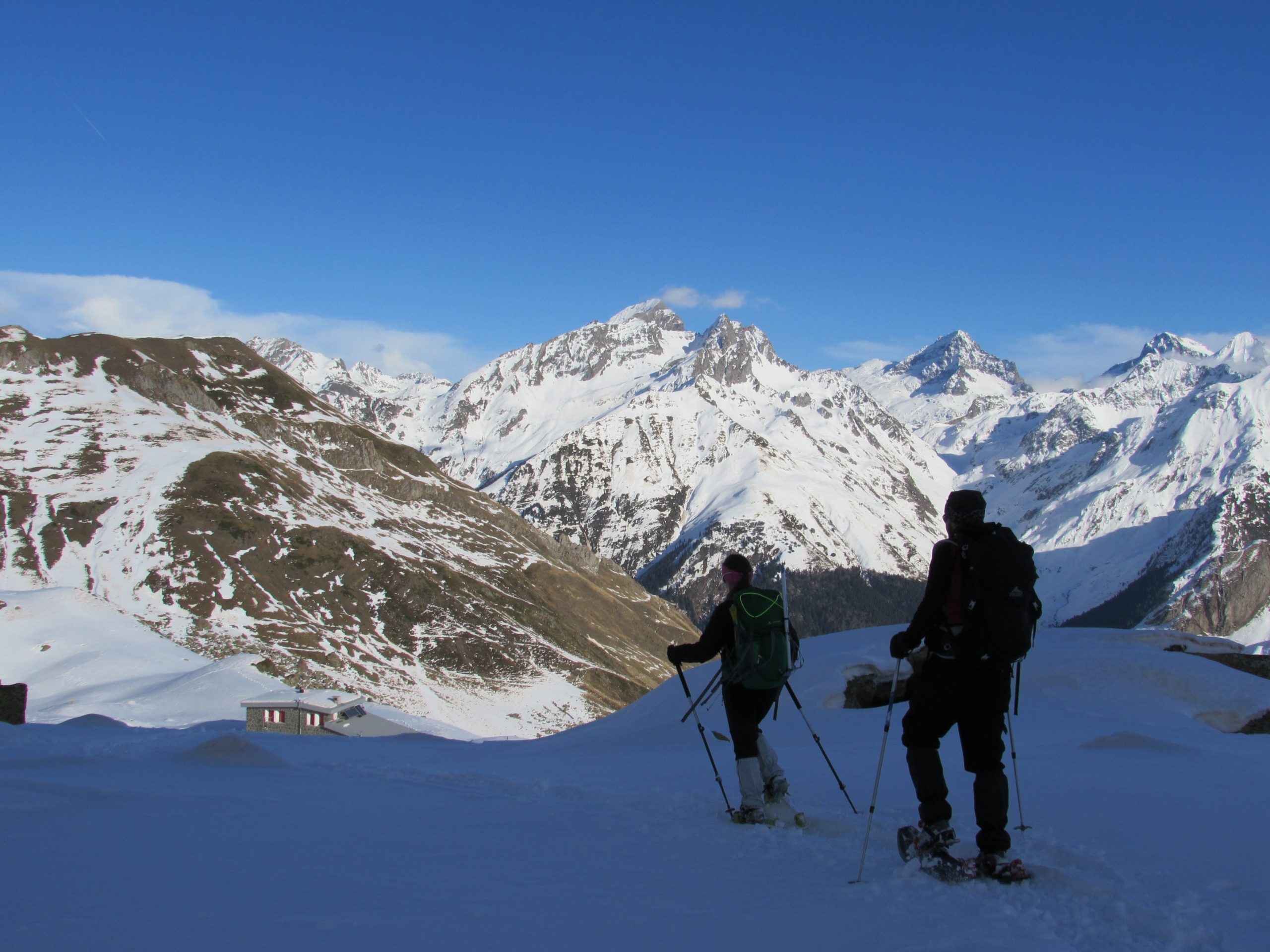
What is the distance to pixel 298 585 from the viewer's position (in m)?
134

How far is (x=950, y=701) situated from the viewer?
7.59 meters

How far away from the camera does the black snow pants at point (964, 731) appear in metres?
7.27

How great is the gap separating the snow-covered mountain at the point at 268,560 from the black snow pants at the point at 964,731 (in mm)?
101743

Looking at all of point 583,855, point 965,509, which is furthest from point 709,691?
point 965,509

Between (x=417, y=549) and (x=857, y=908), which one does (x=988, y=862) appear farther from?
(x=417, y=549)

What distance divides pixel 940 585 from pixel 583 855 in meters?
3.84

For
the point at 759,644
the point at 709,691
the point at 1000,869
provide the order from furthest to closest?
the point at 709,691
the point at 759,644
the point at 1000,869

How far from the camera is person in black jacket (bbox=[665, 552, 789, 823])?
9508 millimetres

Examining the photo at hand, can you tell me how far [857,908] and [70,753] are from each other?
1133cm

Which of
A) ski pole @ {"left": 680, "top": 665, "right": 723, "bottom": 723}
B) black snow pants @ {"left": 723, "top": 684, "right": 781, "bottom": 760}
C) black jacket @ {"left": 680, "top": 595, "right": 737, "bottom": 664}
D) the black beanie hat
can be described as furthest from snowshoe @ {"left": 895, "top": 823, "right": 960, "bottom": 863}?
ski pole @ {"left": 680, "top": 665, "right": 723, "bottom": 723}

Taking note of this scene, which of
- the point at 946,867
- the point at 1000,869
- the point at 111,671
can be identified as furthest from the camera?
the point at 111,671

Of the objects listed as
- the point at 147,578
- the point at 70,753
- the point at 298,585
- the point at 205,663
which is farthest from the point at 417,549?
the point at 70,753

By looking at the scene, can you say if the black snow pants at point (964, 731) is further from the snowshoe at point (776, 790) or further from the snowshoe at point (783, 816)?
the snowshoe at point (776, 790)

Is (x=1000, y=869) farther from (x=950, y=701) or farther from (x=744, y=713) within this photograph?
(x=744, y=713)
